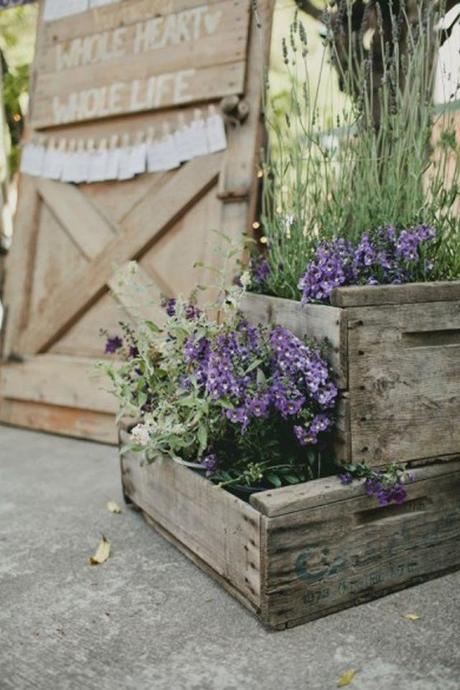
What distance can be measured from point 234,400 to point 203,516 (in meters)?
0.42

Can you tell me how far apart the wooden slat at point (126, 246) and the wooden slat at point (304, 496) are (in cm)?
199

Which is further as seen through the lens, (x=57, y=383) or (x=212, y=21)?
(x=57, y=383)

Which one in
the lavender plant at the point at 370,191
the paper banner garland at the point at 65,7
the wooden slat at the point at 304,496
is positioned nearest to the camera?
the wooden slat at the point at 304,496

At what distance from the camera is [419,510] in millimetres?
2311

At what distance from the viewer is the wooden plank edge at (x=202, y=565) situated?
7.16 ft

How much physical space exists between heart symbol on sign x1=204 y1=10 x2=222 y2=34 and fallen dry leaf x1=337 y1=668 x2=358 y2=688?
306 centimetres

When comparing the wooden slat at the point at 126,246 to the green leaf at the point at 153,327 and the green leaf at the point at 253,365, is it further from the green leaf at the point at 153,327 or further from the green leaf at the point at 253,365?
the green leaf at the point at 253,365

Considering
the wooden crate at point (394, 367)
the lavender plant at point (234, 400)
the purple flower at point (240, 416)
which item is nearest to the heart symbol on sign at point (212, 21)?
the lavender plant at point (234, 400)

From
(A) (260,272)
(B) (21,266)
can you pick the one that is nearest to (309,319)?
(A) (260,272)

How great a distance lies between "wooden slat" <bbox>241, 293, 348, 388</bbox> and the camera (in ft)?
7.32

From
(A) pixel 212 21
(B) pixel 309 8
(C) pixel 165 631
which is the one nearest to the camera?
(C) pixel 165 631

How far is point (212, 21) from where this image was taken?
12.1ft

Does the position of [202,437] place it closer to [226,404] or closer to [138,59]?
[226,404]

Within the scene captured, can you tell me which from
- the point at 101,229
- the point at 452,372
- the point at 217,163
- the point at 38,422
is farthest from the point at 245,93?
the point at 38,422
